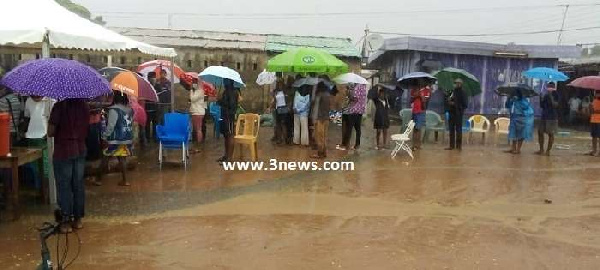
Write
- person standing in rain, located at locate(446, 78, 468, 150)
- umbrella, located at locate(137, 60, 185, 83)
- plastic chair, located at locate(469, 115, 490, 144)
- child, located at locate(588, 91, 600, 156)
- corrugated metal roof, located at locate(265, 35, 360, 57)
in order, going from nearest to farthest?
1. child, located at locate(588, 91, 600, 156)
2. person standing in rain, located at locate(446, 78, 468, 150)
3. umbrella, located at locate(137, 60, 185, 83)
4. plastic chair, located at locate(469, 115, 490, 144)
5. corrugated metal roof, located at locate(265, 35, 360, 57)

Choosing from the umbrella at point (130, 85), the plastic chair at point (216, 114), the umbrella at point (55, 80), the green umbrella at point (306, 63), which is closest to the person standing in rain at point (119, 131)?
the umbrella at point (130, 85)

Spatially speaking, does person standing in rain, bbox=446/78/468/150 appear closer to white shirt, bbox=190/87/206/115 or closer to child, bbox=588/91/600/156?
child, bbox=588/91/600/156

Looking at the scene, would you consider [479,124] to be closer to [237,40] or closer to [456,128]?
[456,128]

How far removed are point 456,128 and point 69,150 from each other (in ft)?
31.6

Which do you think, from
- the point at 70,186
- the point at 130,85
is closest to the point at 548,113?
the point at 130,85

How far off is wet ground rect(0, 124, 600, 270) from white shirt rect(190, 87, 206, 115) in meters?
1.85

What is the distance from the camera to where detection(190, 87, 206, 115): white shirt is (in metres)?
12.4

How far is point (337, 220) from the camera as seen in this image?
705cm

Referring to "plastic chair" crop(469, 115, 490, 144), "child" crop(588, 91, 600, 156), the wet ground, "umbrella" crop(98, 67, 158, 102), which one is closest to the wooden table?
the wet ground

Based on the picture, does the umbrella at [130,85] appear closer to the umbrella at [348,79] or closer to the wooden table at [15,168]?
the wooden table at [15,168]

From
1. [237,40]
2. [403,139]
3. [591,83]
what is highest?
[237,40]

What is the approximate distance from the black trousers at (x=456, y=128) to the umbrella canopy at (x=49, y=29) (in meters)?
8.03

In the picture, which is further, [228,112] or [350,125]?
[350,125]

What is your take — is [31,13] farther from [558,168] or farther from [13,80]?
[558,168]
